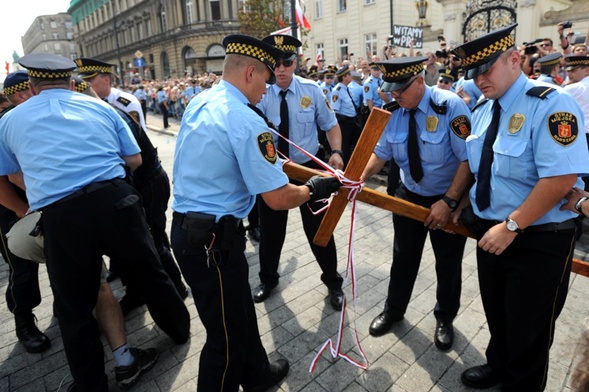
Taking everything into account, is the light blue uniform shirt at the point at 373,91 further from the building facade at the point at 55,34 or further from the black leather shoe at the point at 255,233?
the building facade at the point at 55,34

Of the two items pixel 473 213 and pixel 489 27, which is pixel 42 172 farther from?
pixel 489 27

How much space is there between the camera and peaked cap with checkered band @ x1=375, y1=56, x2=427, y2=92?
248cm

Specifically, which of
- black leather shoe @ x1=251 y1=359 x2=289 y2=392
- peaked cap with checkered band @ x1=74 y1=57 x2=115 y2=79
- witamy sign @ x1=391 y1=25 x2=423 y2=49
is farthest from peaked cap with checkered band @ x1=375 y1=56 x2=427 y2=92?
witamy sign @ x1=391 y1=25 x2=423 y2=49

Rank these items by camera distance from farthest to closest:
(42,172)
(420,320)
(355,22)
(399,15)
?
(355,22) → (399,15) → (420,320) → (42,172)

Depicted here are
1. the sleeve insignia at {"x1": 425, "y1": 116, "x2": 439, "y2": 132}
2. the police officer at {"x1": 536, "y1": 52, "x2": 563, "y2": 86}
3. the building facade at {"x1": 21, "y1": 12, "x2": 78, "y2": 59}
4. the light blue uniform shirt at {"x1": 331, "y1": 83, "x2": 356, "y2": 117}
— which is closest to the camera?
the sleeve insignia at {"x1": 425, "y1": 116, "x2": 439, "y2": 132}

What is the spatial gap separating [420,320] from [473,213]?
1261 millimetres

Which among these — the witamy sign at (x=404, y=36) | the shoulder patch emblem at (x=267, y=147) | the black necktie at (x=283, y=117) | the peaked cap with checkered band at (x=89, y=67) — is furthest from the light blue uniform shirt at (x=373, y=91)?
the shoulder patch emblem at (x=267, y=147)

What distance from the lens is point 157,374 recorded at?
8.99 feet

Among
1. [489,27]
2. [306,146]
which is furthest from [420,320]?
[489,27]

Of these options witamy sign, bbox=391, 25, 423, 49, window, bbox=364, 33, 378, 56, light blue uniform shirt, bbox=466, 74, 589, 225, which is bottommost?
light blue uniform shirt, bbox=466, 74, 589, 225

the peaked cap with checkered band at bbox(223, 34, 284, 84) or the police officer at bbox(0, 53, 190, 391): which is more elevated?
the peaked cap with checkered band at bbox(223, 34, 284, 84)

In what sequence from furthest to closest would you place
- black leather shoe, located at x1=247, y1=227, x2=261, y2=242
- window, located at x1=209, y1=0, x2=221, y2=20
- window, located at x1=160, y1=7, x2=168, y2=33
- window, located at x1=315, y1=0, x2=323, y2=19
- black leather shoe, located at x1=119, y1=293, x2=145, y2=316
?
window, located at x1=160, y1=7, x2=168, y2=33 → window, located at x1=209, y1=0, x2=221, y2=20 → window, located at x1=315, y1=0, x2=323, y2=19 → black leather shoe, located at x1=247, y1=227, x2=261, y2=242 → black leather shoe, located at x1=119, y1=293, x2=145, y2=316

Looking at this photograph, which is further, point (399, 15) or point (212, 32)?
point (212, 32)

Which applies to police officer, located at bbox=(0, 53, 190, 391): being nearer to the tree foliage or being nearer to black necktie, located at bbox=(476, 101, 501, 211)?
black necktie, located at bbox=(476, 101, 501, 211)
